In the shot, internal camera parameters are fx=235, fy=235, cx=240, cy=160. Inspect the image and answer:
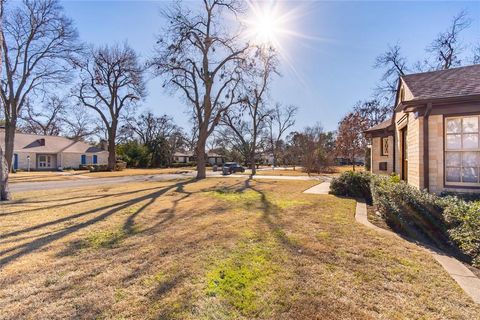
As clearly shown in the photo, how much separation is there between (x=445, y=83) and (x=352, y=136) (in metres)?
22.8

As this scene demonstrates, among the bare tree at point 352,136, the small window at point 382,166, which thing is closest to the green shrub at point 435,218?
the small window at point 382,166

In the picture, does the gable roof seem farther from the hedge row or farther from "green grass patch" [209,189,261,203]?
the hedge row

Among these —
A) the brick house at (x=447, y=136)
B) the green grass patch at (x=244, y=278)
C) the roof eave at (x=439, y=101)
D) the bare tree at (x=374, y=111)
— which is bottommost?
the green grass patch at (x=244, y=278)

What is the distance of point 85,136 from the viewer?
48.2m

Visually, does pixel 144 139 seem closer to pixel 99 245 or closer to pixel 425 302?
pixel 99 245

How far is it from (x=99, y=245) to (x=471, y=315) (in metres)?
5.39

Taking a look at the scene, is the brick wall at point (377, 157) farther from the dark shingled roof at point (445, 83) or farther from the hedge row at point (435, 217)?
the hedge row at point (435, 217)

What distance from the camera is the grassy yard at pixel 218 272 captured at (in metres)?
2.48

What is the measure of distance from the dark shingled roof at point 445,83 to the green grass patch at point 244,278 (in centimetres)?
655

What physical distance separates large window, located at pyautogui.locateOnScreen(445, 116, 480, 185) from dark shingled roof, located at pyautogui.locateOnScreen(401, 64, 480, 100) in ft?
2.51

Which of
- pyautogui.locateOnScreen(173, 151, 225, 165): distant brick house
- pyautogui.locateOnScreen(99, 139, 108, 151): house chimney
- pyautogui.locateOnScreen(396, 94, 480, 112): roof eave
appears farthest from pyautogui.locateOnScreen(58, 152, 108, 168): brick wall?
pyautogui.locateOnScreen(396, 94, 480, 112): roof eave

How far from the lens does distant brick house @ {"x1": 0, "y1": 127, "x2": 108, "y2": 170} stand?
31125 mm

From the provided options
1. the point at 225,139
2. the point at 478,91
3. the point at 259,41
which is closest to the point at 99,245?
the point at 478,91

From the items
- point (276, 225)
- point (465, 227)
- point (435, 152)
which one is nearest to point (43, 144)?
point (276, 225)
